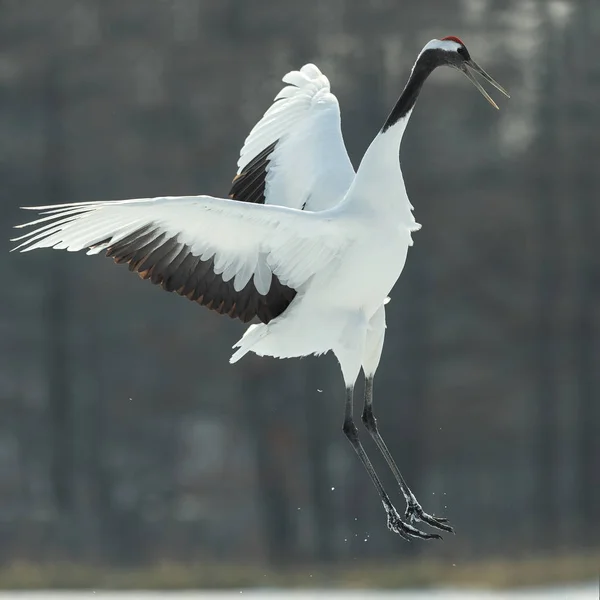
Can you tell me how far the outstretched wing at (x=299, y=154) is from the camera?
4.35 meters

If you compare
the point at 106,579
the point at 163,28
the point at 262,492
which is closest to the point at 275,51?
the point at 163,28

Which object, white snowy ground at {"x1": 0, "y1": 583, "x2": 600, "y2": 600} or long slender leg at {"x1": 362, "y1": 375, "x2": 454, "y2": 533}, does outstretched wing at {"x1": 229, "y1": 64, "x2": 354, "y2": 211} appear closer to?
long slender leg at {"x1": 362, "y1": 375, "x2": 454, "y2": 533}

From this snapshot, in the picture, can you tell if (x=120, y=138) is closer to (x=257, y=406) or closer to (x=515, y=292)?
(x=257, y=406)

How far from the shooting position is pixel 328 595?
7.02 m

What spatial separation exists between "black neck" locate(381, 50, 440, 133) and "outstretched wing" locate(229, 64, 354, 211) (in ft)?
1.93

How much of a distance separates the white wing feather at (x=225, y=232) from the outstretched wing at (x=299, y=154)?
0.58 meters

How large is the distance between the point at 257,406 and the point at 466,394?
1475 millimetres

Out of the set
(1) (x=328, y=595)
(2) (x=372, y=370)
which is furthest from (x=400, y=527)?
(1) (x=328, y=595)

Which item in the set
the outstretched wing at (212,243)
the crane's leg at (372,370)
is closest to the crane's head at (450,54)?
the outstretched wing at (212,243)

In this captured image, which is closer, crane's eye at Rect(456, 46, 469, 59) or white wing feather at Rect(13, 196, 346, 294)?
white wing feather at Rect(13, 196, 346, 294)

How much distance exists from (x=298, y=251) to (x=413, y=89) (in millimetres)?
587

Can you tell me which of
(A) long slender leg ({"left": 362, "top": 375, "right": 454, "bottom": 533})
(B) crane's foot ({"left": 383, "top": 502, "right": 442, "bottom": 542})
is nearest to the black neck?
(A) long slender leg ({"left": 362, "top": 375, "right": 454, "bottom": 533})

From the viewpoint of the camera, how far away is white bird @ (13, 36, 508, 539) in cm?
351

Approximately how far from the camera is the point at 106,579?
26.8 ft
